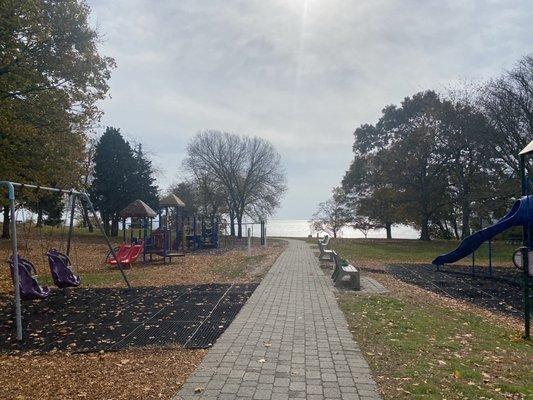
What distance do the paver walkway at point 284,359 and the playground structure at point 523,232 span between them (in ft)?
10.00

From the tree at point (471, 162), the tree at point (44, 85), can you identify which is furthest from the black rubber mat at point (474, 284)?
the tree at point (471, 162)

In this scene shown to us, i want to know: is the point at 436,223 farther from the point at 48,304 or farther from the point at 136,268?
the point at 48,304

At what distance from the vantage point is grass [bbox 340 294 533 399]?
15.4 ft

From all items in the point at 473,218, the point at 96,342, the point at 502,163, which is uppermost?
the point at 502,163

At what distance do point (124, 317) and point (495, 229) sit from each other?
450 inches

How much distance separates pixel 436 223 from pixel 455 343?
4456 cm

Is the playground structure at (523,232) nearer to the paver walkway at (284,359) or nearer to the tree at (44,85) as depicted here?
the paver walkway at (284,359)

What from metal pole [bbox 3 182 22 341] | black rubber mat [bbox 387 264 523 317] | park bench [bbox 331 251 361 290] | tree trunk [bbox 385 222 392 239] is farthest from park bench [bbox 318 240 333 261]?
tree trunk [bbox 385 222 392 239]

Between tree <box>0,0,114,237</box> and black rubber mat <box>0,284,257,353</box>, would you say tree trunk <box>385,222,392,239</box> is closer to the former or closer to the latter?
tree <box>0,0,114,237</box>

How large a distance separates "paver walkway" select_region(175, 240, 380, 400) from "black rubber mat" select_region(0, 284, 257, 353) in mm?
555

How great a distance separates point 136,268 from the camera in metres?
18.8

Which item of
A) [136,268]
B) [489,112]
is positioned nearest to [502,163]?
[489,112]

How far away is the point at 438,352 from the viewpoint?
20.1 ft

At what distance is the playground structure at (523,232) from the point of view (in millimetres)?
7672
